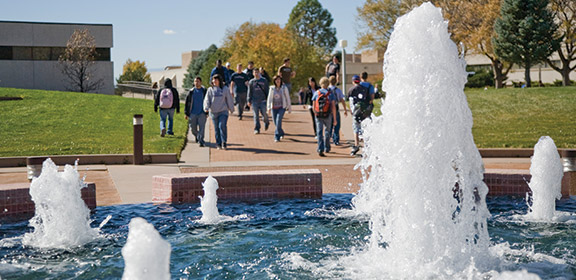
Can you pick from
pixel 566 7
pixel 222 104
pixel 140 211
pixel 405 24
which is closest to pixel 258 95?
pixel 222 104

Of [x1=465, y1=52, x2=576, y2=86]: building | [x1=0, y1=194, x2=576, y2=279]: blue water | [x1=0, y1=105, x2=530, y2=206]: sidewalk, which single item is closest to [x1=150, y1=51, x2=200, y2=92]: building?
[x1=465, y1=52, x2=576, y2=86]: building

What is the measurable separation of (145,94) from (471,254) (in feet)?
170

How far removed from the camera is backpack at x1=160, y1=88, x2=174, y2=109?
19.8 m

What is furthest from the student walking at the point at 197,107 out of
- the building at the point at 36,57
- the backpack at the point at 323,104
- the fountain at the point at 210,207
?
the building at the point at 36,57

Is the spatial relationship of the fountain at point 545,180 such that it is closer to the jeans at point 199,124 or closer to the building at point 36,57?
the jeans at point 199,124

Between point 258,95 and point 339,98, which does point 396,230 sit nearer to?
point 339,98

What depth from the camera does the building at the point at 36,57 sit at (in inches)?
2062

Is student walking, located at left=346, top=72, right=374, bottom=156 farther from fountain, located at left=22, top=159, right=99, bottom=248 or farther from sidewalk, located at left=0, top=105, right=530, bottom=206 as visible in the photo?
fountain, located at left=22, top=159, right=99, bottom=248

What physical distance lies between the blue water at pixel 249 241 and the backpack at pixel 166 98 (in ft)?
32.4

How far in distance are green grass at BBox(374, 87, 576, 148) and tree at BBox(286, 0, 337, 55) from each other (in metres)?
72.9

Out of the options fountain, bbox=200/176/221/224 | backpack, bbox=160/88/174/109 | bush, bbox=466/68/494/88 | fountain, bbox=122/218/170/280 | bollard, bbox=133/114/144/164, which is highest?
bush, bbox=466/68/494/88

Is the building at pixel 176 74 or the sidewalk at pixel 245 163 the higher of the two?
the building at pixel 176 74

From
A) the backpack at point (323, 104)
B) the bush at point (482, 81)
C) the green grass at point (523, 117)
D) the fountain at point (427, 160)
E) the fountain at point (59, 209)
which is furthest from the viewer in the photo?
the bush at point (482, 81)

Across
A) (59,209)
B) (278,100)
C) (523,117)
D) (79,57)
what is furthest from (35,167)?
(79,57)
